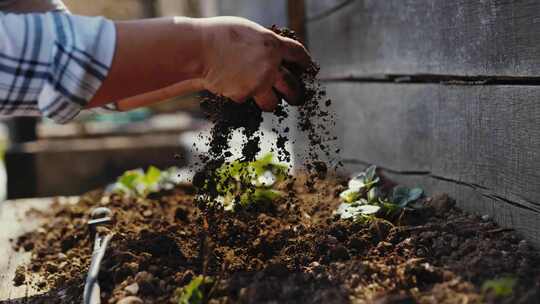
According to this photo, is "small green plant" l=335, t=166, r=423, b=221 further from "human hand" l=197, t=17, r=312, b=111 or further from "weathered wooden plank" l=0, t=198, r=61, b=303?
"weathered wooden plank" l=0, t=198, r=61, b=303

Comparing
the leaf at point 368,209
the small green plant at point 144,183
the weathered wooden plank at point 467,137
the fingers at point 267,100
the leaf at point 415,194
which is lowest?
the small green plant at point 144,183

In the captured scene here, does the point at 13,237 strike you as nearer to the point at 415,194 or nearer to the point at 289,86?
the point at 289,86

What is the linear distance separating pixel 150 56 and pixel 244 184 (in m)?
0.63

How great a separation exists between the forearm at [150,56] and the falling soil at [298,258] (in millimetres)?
449

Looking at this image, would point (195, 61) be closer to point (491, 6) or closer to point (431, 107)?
point (491, 6)

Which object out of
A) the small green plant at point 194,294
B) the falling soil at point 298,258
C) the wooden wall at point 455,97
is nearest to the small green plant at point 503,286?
the falling soil at point 298,258

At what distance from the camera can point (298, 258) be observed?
1.76m

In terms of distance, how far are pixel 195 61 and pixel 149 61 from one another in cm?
12

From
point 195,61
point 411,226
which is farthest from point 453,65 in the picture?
point 195,61

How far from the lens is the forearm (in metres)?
1.51

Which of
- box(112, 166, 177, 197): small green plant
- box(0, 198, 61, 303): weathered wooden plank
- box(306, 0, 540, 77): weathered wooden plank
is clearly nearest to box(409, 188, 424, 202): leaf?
box(306, 0, 540, 77): weathered wooden plank

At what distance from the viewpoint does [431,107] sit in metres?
2.25

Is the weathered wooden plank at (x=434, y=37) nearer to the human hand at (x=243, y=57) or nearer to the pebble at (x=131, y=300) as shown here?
the human hand at (x=243, y=57)

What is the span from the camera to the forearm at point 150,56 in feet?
4.95
